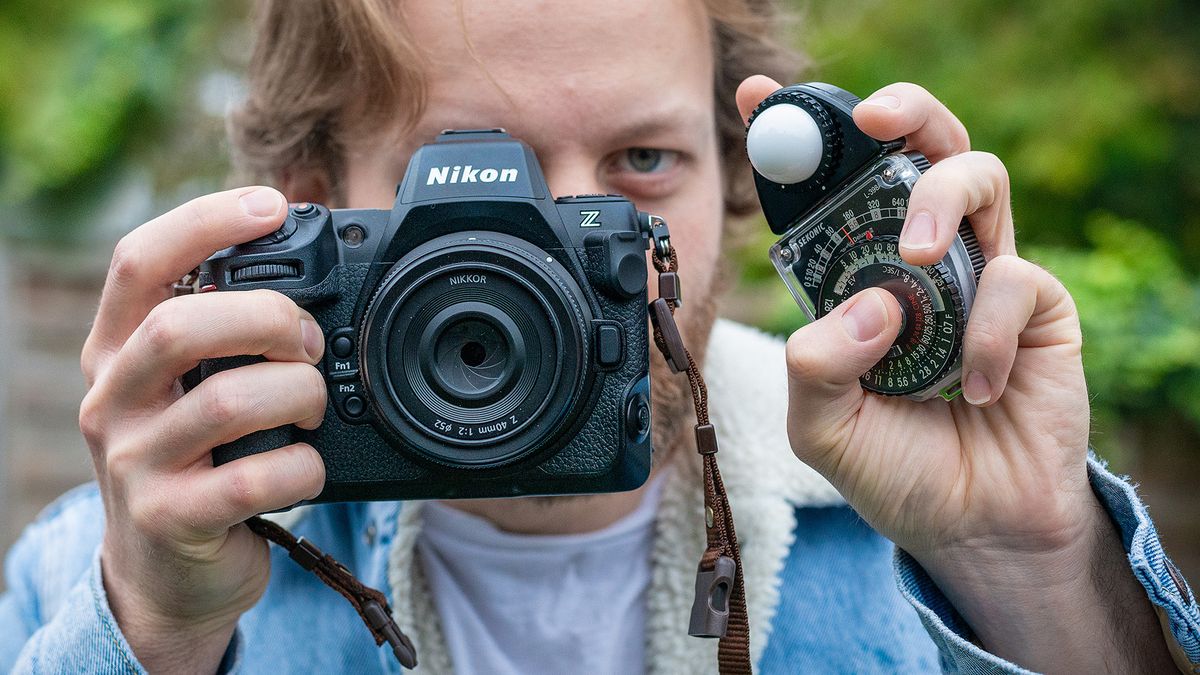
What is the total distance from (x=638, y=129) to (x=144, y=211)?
3.79m

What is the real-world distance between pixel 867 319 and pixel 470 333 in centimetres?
46

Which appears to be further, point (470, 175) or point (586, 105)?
point (586, 105)

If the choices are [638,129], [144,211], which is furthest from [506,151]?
[144,211]

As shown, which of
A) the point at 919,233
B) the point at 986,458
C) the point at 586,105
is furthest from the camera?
the point at 586,105

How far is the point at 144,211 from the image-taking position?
489 centimetres

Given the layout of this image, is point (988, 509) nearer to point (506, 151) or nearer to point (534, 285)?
point (534, 285)

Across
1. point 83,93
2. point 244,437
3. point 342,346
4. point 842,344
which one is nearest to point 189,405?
point 244,437

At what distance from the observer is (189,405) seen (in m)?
1.29

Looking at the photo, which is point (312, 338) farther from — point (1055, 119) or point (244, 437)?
point (1055, 119)

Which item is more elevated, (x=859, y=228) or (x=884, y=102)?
(x=884, y=102)

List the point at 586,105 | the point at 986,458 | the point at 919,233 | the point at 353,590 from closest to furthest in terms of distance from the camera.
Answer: the point at 919,233 < the point at 986,458 < the point at 353,590 < the point at 586,105

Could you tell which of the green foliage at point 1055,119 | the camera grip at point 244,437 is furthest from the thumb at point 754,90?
the green foliage at point 1055,119

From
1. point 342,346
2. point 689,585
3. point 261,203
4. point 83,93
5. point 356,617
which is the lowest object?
point 356,617

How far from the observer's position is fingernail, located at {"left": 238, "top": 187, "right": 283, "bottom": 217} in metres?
1.34
